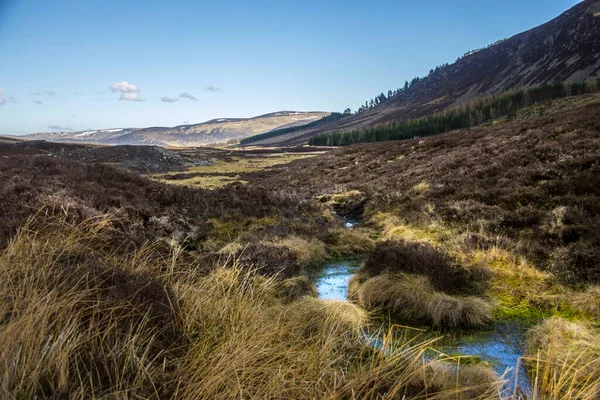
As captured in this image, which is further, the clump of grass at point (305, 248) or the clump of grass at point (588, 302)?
the clump of grass at point (305, 248)

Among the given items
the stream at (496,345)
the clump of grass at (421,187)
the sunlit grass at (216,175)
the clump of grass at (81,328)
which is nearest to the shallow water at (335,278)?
the stream at (496,345)

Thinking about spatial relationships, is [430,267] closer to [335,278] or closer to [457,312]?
[457,312]

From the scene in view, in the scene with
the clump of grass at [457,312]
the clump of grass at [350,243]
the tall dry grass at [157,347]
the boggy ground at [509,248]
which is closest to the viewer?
the tall dry grass at [157,347]

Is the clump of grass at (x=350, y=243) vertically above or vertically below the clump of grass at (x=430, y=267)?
below

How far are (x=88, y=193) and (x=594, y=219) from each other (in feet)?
46.0

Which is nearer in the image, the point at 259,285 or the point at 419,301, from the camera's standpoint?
the point at 259,285

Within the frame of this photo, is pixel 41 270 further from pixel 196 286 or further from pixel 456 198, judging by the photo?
pixel 456 198

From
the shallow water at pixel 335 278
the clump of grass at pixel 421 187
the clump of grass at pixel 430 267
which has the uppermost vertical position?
the clump of grass at pixel 421 187

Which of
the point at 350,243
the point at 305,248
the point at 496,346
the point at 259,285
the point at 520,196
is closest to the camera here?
the point at 496,346

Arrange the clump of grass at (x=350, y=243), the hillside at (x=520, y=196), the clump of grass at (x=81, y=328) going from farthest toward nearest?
the clump of grass at (x=350, y=243)
the hillside at (x=520, y=196)
the clump of grass at (x=81, y=328)

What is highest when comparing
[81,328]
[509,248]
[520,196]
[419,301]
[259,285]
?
[81,328]

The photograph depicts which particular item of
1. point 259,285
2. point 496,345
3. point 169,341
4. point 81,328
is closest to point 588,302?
point 496,345

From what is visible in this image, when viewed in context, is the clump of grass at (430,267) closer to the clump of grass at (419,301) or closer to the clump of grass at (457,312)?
the clump of grass at (419,301)

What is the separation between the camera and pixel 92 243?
614cm
